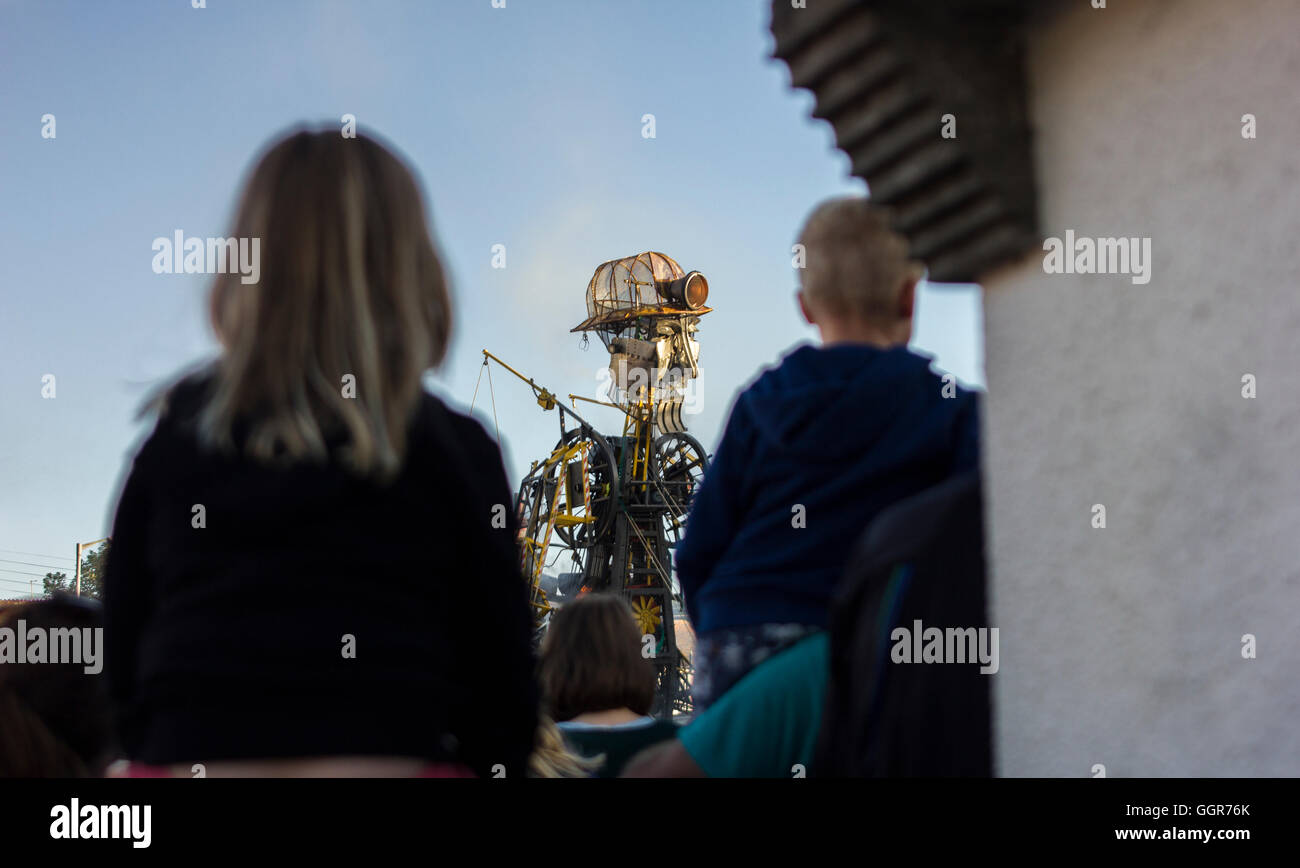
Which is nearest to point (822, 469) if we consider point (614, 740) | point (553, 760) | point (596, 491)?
point (553, 760)

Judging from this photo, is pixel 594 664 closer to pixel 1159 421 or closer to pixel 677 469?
pixel 1159 421

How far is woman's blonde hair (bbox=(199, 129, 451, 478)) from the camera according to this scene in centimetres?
179

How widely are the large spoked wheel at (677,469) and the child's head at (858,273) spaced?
2056 centimetres

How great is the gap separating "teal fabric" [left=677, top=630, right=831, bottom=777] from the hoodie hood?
A: 428mm

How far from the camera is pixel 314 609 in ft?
5.71

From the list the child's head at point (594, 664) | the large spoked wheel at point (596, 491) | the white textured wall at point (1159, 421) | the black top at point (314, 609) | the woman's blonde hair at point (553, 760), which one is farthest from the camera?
the large spoked wheel at point (596, 491)

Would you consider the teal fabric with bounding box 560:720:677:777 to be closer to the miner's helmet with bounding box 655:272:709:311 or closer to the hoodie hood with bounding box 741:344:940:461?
the hoodie hood with bounding box 741:344:940:461

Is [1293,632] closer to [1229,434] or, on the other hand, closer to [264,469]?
[1229,434]

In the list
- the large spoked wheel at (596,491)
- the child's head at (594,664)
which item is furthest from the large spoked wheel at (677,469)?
the child's head at (594,664)

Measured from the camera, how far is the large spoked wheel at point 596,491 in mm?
22812

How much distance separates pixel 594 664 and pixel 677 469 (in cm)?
2009

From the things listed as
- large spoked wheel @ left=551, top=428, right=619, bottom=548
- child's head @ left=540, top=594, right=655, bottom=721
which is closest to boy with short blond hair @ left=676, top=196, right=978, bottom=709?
child's head @ left=540, top=594, right=655, bottom=721

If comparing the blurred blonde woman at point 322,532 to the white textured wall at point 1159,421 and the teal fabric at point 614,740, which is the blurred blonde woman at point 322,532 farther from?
the teal fabric at point 614,740
